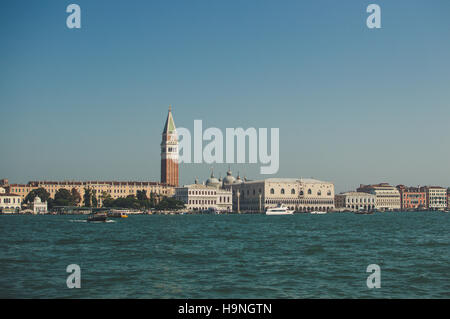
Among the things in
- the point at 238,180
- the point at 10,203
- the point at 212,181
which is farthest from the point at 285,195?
the point at 10,203

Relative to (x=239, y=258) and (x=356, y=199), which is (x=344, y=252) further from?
(x=356, y=199)

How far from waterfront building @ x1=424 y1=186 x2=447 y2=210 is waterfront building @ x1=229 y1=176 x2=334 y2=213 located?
2719cm

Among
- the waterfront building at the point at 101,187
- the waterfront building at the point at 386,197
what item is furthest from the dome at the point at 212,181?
the waterfront building at the point at 386,197

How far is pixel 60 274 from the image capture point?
42.0ft

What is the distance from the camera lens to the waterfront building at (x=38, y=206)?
79425 mm

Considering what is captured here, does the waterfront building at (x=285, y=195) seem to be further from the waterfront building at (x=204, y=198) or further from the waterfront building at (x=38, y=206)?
the waterfront building at (x=38, y=206)

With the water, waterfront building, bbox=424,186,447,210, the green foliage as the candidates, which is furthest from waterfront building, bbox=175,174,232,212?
the water

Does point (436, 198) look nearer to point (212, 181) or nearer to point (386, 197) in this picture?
point (386, 197)

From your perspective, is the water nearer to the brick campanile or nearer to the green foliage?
the green foliage

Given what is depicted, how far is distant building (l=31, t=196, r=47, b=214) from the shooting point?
7944 cm

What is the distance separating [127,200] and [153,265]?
231 feet

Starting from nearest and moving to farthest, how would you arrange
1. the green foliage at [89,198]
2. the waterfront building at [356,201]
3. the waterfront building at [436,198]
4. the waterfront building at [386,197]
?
the green foliage at [89,198]
the waterfront building at [356,201]
the waterfront building at [386,197]
the waterfront building at [436,198]

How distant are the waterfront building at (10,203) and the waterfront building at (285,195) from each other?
120 feet

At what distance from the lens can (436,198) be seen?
383 ft
